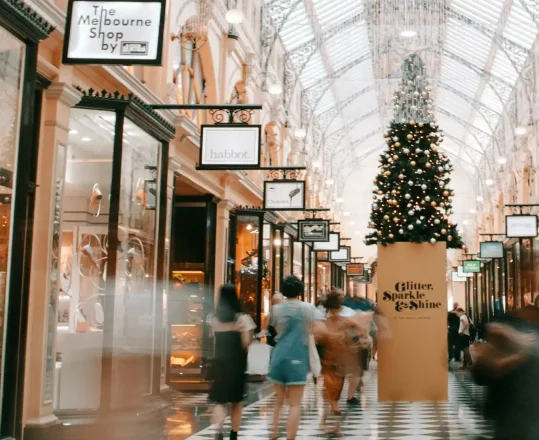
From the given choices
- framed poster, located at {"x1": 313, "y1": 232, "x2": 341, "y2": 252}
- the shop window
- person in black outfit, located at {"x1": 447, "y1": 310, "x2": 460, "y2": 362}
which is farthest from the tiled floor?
framed poster, located at {"x1": 313, "y1": 232, "x2": 341, "y2": 252}

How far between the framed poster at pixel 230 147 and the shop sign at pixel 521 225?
480 inches

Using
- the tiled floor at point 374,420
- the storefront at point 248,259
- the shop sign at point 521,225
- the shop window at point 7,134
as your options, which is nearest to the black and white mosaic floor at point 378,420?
the tiled floor at point 374,420

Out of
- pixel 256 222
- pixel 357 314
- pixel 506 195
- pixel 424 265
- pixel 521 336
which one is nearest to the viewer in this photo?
pixel 521 336

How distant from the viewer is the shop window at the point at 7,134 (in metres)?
5.80

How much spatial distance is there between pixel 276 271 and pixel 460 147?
2366 centimetres

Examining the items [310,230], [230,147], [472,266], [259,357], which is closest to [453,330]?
[310,230]

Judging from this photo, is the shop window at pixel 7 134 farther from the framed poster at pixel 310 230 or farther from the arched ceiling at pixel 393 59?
the framed poster at pixel 310 230

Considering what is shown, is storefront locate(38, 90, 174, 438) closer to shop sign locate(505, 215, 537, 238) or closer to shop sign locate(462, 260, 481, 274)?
shop sign locate(505, 215, 537, 238)

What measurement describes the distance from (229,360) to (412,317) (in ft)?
16.4

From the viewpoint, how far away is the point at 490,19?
23.5m

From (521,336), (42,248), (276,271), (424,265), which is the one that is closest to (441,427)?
(424,265)

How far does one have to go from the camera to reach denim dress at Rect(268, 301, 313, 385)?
6.79 meters

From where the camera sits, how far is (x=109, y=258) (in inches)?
325

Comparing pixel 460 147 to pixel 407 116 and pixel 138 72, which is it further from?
pixel 138 72
